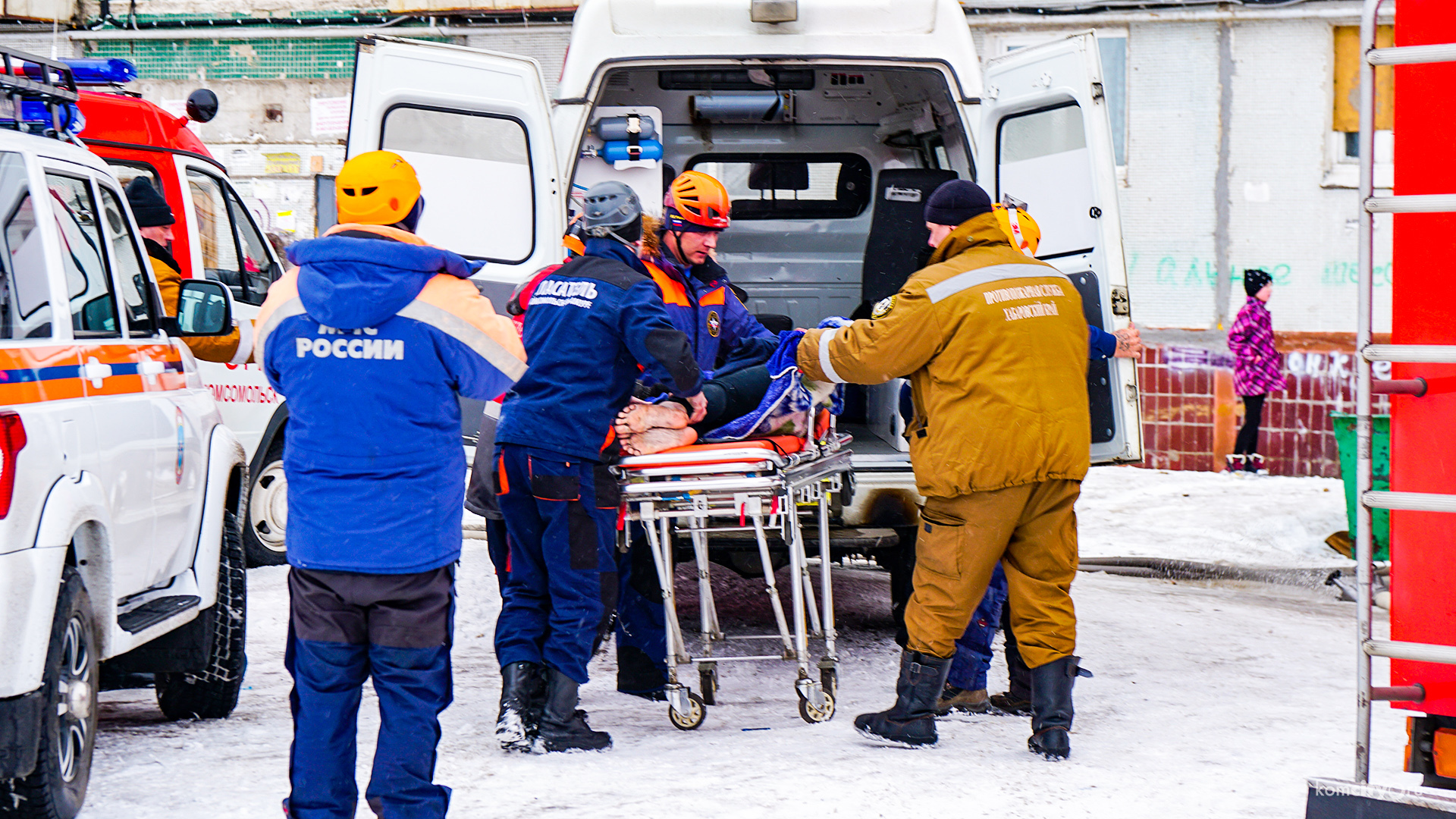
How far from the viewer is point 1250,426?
1202 cm

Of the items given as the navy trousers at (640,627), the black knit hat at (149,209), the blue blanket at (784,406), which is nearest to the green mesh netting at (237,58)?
the black knit hat at (149,209)

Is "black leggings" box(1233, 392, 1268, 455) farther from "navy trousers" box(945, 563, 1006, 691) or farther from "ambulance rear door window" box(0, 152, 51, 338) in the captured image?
"ambulance rear door window" box(0, 152, 51, 338)

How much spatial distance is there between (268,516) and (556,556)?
14.0ft

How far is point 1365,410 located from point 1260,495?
27.3ft

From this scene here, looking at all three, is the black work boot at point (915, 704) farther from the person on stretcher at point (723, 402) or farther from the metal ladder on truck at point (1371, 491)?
the metal ladder on truck at point (1371, 491)

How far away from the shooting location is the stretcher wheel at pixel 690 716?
16.0ft

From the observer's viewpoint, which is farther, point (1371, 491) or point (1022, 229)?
point (1022, 229)

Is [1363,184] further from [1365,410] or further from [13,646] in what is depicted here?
[13,646]

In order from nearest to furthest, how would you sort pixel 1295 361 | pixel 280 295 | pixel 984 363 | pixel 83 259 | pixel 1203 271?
pixel 280 295
pixel 83 259
pixel 984 363
pixel 1295 361
pixel 1203 271

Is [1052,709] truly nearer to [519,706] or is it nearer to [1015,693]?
[1015,693]

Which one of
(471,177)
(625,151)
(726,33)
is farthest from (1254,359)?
(471,177)

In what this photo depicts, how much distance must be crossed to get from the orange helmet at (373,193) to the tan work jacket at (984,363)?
1623 millimetres

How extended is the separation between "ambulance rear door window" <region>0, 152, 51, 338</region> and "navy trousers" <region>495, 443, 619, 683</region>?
1.44 metres

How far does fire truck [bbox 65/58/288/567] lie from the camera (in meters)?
7.31
